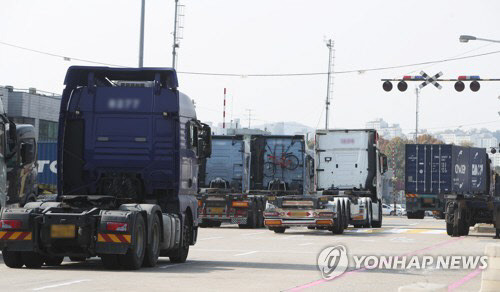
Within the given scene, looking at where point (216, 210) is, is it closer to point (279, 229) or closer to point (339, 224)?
point (279, 229)

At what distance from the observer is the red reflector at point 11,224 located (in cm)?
1781

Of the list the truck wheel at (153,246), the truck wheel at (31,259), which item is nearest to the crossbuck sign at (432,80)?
the truck wheel at (153,246)

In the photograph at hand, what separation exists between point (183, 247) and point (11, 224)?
390 cm

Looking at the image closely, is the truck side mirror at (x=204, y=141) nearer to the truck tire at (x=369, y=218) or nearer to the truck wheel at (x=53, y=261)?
the truck wheel at (x=53, y=261)

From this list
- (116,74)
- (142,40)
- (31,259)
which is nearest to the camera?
(31,259)

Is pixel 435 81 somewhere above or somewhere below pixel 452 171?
above

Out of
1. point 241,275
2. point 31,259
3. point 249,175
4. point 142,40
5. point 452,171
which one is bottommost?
point 241,275

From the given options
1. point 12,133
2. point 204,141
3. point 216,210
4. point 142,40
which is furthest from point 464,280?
point 142,40

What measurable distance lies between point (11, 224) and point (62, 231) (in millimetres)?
858

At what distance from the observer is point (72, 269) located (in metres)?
18.2

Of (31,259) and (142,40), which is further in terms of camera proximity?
(142,40)

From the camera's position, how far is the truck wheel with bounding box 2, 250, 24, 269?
18156 millimetres

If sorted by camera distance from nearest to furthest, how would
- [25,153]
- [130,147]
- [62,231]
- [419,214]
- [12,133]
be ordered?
1. [62,231]
2. [130,147]
3. [12,133]
4. [25,153]
5. [419,214]

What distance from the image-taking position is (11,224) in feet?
58.6
